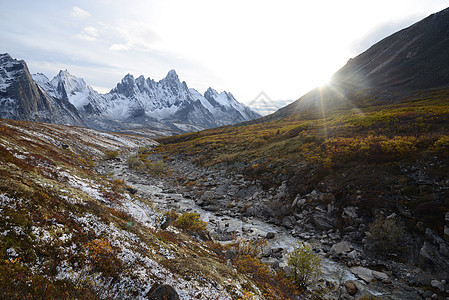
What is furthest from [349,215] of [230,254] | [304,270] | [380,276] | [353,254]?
[230,254]

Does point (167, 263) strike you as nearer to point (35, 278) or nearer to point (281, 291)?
point (35, 278)

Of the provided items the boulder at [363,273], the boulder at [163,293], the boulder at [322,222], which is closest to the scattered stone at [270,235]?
the boulder at [322,222]

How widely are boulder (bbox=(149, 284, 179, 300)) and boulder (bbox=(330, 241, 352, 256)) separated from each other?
12027mm

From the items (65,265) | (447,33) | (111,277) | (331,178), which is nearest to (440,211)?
(331,178)

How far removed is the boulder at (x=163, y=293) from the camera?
255 inches

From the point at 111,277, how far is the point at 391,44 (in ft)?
671

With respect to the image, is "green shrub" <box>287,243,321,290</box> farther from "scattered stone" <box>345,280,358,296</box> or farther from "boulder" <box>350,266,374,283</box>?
"boulder" <box>350,266,374,283</box>

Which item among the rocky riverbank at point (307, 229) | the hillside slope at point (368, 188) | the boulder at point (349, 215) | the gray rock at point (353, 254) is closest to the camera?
the rocky riverbank at point (307, 229)

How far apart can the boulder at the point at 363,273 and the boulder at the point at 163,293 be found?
36.9 ft

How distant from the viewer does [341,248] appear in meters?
13.8

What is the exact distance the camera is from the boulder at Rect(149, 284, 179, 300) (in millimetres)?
6469

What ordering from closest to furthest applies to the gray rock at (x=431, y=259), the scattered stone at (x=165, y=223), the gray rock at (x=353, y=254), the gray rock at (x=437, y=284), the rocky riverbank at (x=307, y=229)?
the gray rock at (x=437, y=284) → the gray rock at (x=431, y=259) → the rocky riverbank at (x=307, y=229) → the gray rock at (x=353, y=254) → the scattered stone at (x=165, y=223)

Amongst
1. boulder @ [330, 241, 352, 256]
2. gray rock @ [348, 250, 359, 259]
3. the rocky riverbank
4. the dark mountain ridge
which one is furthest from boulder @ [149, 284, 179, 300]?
the dark mountain ridge

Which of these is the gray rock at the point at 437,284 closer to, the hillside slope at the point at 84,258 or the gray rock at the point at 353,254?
the gray rock at the point at 353,254
